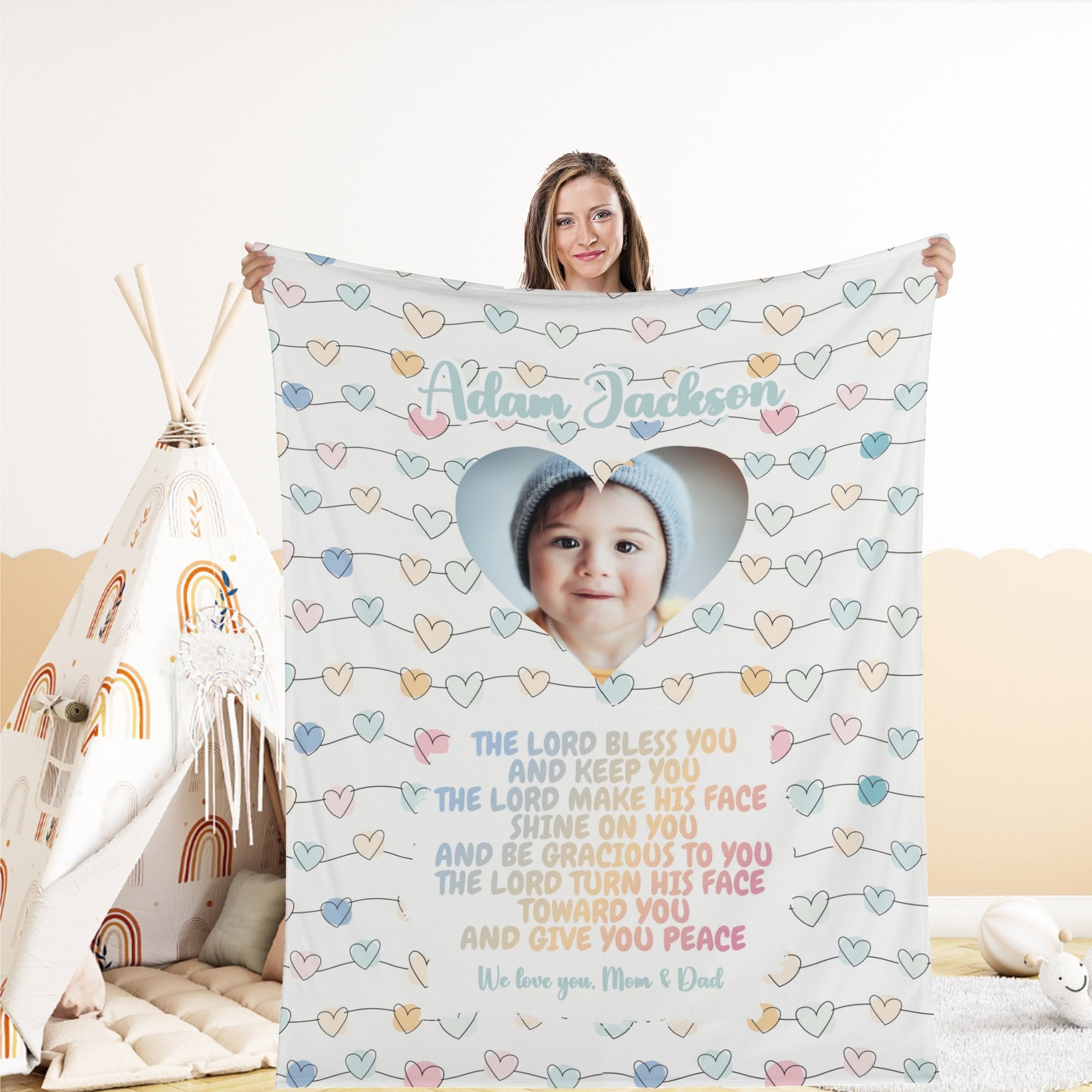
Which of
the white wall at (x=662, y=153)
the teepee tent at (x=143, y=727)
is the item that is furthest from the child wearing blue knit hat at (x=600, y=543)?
the white wall at (x=662, y=153)

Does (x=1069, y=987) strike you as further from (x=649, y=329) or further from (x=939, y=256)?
(x=649, y=329)

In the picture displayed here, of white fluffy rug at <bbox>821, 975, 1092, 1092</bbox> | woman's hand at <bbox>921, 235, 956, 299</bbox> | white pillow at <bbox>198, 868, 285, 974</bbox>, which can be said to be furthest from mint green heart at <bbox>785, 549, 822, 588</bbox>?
white pillow at <bbox>198, 868, 285, 974</bbox>

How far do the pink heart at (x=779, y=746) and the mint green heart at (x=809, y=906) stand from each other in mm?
221

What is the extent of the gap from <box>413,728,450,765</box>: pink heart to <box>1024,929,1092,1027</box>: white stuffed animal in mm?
1644

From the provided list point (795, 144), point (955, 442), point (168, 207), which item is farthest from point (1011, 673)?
point (168, 207)

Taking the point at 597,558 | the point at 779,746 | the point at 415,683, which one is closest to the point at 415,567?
the point at 415,683

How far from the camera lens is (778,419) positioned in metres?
1.83

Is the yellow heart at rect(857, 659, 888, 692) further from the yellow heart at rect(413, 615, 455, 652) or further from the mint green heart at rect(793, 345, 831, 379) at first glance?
the yellow heart at rect(413, 615, 455, 652)

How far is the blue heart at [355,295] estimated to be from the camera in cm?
184

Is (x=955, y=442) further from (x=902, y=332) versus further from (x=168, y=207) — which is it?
(x=168, y=207)

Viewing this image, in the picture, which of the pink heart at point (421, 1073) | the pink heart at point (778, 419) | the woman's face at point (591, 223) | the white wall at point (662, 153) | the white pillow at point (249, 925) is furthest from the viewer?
the white wall at point (662, 153)

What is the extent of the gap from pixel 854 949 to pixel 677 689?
497 mm

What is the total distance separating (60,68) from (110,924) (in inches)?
101

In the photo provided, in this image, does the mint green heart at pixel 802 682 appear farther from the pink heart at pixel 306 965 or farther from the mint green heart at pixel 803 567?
the pink heart at pixel 306 965
